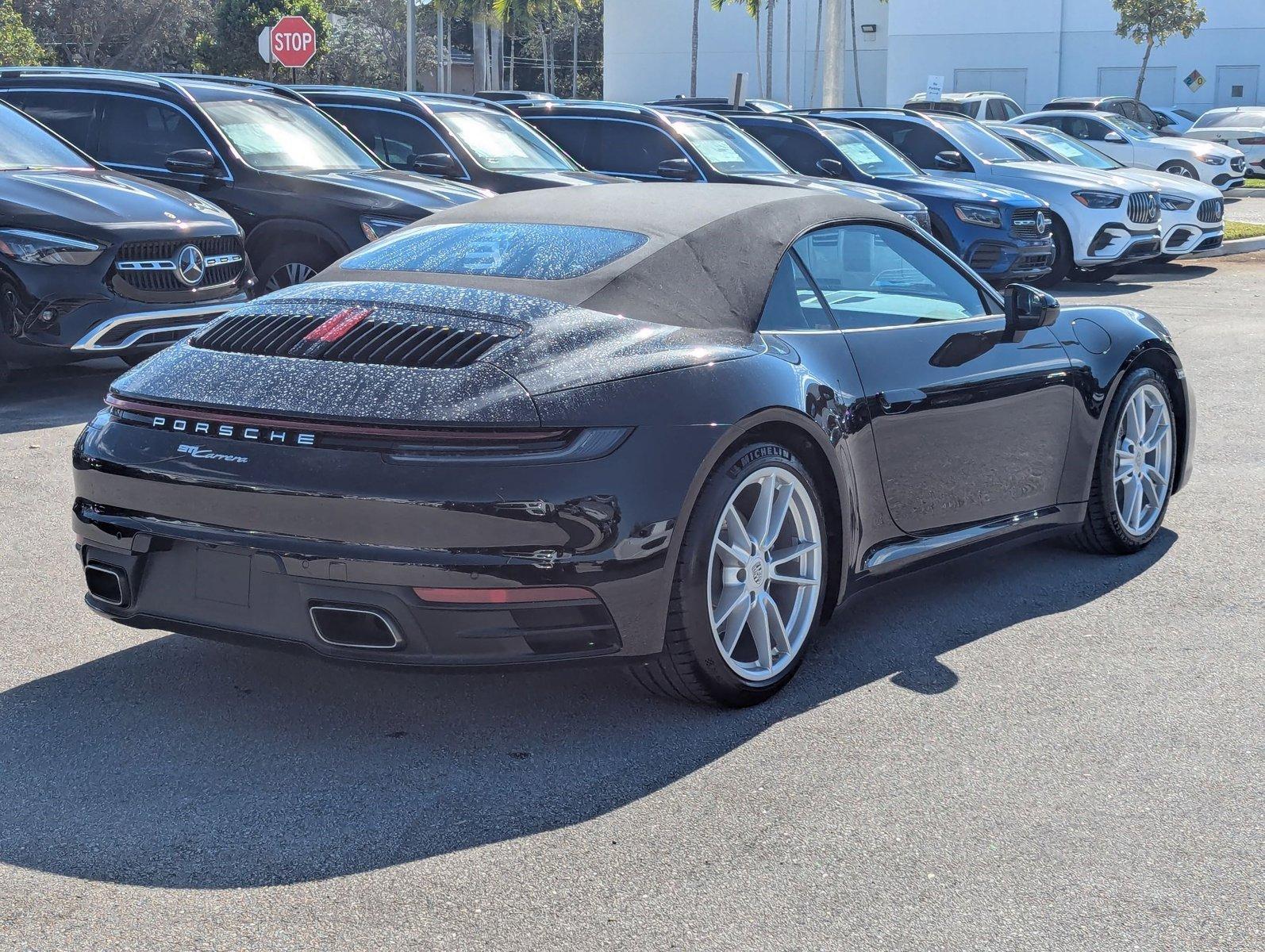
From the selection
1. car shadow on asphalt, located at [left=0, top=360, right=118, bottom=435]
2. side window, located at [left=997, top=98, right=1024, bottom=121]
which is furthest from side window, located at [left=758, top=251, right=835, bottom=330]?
side window, located at [left=997, top=98, right=1024, bottom=121]

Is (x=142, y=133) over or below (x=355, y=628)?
over

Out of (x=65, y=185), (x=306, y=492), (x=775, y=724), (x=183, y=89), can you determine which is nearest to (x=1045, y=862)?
(x=775, y=724)

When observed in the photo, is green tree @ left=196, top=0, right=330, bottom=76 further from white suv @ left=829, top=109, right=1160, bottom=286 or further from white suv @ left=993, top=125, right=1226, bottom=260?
white suv @ left=993, top=125, right=1226, bottom=260

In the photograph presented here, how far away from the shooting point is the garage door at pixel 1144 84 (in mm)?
52656

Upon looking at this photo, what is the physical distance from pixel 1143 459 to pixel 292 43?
2104 cm

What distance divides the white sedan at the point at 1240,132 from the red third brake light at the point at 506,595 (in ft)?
117

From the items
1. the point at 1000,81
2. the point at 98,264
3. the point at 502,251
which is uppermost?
the point at 1000,81

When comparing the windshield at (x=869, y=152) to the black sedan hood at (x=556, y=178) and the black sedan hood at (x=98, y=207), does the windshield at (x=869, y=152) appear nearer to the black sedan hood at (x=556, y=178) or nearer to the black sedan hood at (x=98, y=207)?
the black sedan hood at (x=556, y=178)

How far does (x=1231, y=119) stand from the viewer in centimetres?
3716

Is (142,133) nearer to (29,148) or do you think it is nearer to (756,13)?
(29,148)

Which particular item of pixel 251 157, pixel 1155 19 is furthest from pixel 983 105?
pixel 251 157

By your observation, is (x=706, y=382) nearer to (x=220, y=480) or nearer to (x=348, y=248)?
(x=220, y=480)

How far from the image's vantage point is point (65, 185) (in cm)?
885

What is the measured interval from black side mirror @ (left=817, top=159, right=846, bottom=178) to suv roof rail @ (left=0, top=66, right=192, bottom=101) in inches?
278
